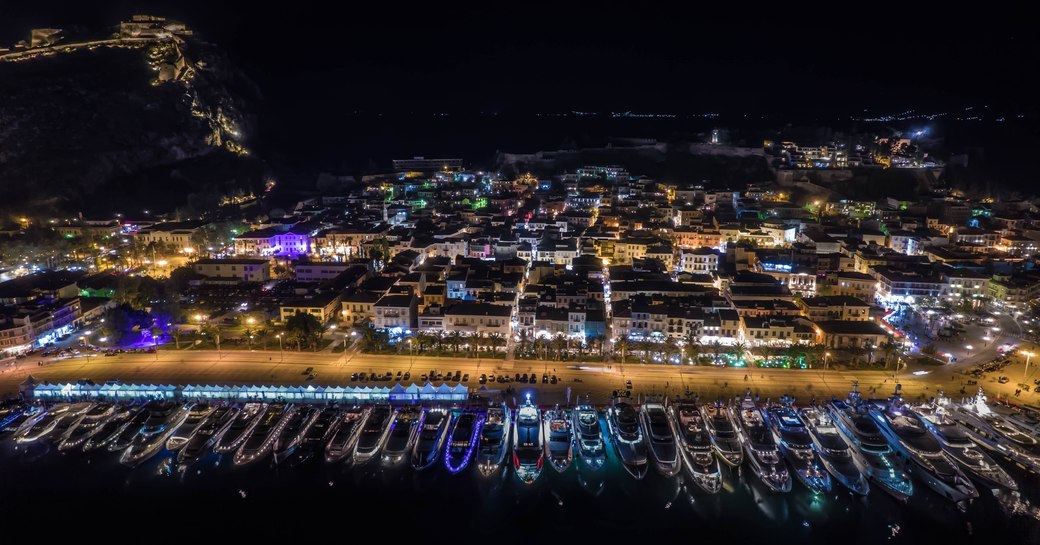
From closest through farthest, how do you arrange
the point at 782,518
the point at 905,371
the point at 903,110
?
the point at 782,518 < the point at 905,371 < the point at 903,110

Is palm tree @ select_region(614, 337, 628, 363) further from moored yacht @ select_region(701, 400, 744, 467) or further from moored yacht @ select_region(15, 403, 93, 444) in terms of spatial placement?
moored yacht @ select_region(15, 403, 93, 444)

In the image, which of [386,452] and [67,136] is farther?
[67,136]

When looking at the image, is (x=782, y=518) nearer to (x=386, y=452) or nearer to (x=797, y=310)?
(x=386, y=452)

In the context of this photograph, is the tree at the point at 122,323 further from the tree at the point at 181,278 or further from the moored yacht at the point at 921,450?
the moored yacht at the point at 921,450

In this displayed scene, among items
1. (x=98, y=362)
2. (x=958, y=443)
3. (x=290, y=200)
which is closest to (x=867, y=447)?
(x=958, y=443)

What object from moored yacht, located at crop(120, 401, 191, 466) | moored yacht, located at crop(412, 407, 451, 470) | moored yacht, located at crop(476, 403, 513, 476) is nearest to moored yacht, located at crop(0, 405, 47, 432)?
moored yacht, located at crop(120, 401, 191, 466)

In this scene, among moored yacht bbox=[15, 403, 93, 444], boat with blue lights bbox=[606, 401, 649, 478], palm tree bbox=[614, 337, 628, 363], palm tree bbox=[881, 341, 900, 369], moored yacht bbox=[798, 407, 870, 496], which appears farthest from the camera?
palm tree bbox=[614, 337, 628, 363]
